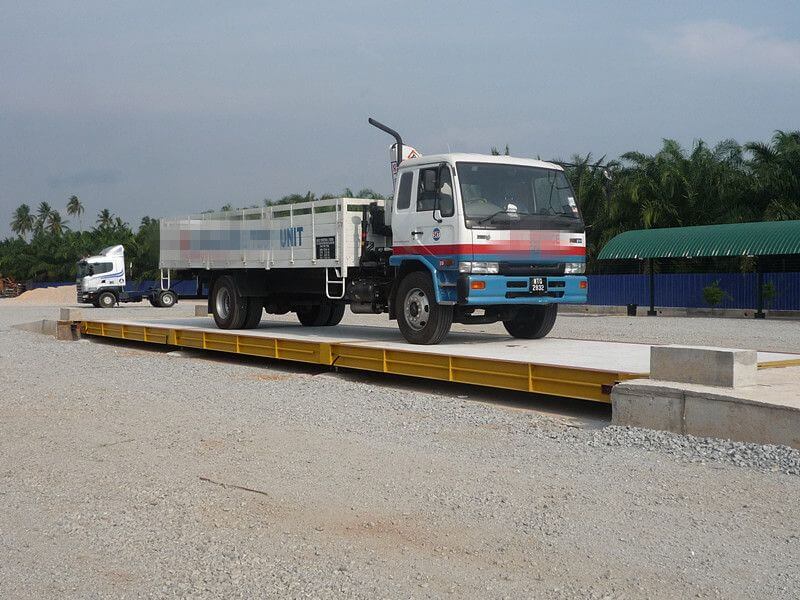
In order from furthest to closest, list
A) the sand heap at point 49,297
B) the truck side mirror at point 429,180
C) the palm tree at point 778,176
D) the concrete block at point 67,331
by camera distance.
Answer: the sand heap at point 49,297 → the palm tree at point 778,176 → the concrete block at point 67,331 → the truck side mirror at point 429,180

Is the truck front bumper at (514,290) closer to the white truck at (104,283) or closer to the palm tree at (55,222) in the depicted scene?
the white truck at (104,283)

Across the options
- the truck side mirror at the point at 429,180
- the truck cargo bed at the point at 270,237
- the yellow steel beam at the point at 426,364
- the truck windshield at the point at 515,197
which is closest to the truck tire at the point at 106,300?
the truck cargo bed at the point at 270,237

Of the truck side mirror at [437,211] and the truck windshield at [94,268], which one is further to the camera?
the truck windshield at [94,268]

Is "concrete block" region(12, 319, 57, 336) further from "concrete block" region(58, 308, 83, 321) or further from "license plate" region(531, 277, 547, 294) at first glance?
"license plate" region(531, 277, 547, 294)

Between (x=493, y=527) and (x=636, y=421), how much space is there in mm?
3070

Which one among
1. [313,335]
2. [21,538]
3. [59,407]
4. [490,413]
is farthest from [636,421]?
[313,335]

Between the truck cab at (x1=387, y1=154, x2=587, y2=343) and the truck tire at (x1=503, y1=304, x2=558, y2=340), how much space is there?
64 centimetres

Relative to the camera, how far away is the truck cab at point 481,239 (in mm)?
11367

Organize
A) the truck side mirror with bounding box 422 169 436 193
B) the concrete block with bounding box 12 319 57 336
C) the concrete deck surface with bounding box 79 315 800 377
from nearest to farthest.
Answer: the concrete deck surface with bounding box 79 315 800 377 < the truck side mirror with bounding box 422 169 436 193 < the concrete block with bounding box 12 319 57 336

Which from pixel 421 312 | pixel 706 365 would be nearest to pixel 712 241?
pixel 421 312

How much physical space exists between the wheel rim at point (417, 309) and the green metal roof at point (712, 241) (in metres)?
17.3

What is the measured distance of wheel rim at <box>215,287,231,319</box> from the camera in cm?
1664

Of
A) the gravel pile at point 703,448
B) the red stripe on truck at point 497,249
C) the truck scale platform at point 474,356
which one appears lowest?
the gravel pile at point 703,448

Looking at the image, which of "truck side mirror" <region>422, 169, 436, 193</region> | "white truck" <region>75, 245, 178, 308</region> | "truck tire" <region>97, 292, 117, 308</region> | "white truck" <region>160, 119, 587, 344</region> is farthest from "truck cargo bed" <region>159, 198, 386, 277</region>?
"truck tire" <region>97, 292, 117, 308</region>
